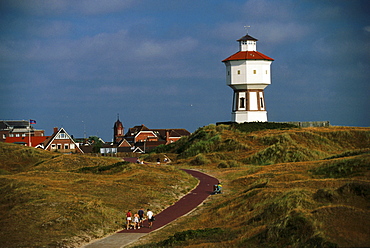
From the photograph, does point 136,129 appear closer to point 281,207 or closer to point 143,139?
point 143,139

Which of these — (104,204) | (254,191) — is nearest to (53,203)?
(104,204)

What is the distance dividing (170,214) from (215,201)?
12.5 feet

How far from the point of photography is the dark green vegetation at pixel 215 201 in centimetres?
2112

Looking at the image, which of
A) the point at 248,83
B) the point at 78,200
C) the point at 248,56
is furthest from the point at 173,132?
the point at 78,200

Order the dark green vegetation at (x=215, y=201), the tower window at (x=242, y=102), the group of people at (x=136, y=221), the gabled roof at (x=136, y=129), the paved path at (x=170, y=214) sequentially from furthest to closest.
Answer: the gabled roof at (x=136, y=129) < the tower window at (x=242, y=102) < the group of people at (x=136, y=221) < the paved path at (x=170, y=214) < the dark green vegetation at (x=215, y=201)

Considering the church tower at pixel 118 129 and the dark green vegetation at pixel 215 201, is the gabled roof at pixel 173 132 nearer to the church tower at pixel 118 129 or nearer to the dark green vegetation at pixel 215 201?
the church tower at pixel 118 129

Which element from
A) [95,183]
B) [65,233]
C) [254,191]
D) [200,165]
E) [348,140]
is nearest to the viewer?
[65,233]

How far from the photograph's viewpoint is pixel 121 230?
30344 millimetres

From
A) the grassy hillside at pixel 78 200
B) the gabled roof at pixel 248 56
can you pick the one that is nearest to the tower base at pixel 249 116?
the gabled roof at pixel 248 56

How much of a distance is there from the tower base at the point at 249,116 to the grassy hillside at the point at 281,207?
48.1 feet

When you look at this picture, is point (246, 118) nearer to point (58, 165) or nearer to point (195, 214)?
point (58, 165)

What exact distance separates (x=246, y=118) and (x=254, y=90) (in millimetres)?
3969

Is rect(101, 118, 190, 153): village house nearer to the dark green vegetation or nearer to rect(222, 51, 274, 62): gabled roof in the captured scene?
rect(222, 51, 274, 62): gabled roof

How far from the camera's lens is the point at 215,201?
36.5 metres
